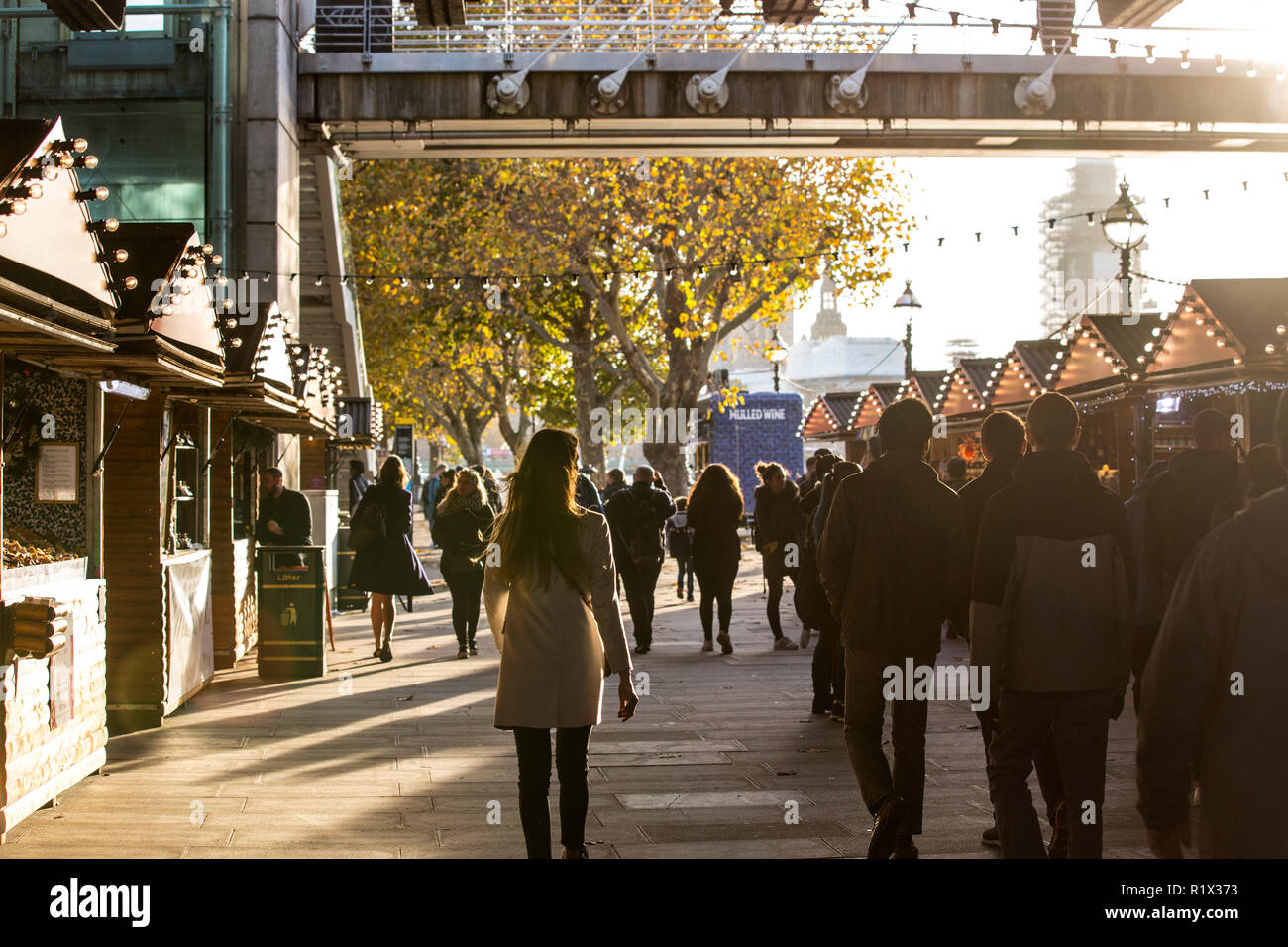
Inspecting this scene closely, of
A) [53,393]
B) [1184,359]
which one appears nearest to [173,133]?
[53,393]

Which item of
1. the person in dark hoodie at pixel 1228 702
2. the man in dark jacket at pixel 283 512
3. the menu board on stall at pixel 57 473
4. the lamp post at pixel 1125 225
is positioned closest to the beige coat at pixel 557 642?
the person in dark hoodie at pixel 1228 702

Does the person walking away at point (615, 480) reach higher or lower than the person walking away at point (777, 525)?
higher

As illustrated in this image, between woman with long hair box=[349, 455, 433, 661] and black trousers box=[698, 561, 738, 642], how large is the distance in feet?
9.02

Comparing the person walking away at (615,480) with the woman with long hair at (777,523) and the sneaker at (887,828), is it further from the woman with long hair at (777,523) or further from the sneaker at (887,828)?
the sneaker at (887,828)

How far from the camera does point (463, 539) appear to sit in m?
13.9

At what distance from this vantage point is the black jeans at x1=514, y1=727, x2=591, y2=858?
5703 millimetres

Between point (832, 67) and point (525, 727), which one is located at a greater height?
point (832, 67)

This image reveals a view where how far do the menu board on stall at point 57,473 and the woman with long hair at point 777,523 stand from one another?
7389 mm

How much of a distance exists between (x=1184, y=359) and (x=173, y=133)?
11.7 metres

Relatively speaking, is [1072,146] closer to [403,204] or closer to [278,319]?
[278,319]

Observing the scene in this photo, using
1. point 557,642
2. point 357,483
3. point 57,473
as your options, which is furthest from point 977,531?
point 357,483

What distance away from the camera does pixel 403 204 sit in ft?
109

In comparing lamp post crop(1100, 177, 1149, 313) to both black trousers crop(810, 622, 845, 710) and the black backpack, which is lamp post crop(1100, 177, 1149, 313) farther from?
black trousers crop(810, 622, 845, 710)

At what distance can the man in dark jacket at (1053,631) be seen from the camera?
5.35 metres
